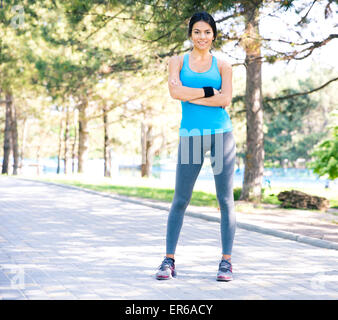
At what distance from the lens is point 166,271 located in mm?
4586

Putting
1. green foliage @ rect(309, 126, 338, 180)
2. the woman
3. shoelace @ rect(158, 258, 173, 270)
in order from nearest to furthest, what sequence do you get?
the woman, shoelace @ rect(158, 258, 173, 270), green foliage @ rect(309, 126, 338, 180)

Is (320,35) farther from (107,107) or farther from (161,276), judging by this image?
(107,107)

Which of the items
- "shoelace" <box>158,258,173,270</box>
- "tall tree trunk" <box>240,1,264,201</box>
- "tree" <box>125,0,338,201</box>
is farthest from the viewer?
"tall tree trunk" <box>240,1,264,201</box>

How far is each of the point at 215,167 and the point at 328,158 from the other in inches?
360

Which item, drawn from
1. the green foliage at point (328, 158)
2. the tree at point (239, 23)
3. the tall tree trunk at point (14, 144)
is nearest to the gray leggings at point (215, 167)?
the tree at point (239, 23)

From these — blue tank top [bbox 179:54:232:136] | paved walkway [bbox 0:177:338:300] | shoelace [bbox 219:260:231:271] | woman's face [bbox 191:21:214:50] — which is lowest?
paved walkway [bbox 0:177:338:300]

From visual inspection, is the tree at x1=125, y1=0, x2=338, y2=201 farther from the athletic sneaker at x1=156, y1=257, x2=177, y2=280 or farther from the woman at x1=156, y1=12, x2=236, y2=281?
the athletic sneaker at x1=156, y1=257, x2=177, y2=280

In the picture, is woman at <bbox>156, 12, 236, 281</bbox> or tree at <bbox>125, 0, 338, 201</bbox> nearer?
woman at <bbox>156, 12, 236, 281</bbox>

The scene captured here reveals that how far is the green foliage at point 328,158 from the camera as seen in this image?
1281cm

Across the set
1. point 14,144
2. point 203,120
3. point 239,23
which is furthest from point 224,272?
point 14,144

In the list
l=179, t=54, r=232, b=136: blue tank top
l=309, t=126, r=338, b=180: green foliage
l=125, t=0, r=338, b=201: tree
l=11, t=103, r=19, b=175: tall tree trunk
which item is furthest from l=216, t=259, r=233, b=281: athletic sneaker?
l=11, t=103, r=19, b=175: tall tree trunk

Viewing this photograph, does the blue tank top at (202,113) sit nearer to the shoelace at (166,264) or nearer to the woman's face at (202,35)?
the woman's face at (202,35)

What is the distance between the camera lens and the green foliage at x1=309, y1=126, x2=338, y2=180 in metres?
12.8

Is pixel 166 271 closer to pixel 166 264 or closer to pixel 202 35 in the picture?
pixel 166 264
